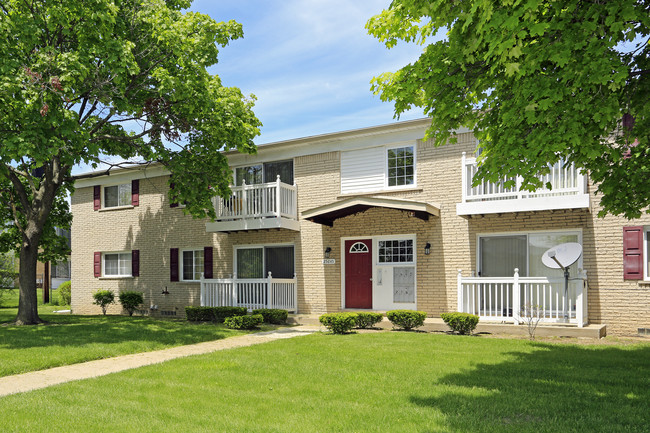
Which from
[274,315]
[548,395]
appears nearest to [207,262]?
[274,315]

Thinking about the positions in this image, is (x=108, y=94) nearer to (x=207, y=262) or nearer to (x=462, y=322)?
(x=207, y=262)

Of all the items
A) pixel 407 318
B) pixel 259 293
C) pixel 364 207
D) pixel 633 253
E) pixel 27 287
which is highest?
pixel 364 207

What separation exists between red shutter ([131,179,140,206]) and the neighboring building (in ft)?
0.15

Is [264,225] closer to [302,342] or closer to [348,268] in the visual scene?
[348,268]

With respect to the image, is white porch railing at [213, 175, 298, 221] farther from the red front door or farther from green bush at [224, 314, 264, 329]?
green bush at [224, 314, 264, 329]

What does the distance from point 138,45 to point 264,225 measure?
252 inches

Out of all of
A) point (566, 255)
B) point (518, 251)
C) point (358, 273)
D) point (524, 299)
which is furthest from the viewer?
point (358, 273)

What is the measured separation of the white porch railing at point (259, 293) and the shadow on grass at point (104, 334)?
5.44ft

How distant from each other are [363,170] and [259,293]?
5.14m

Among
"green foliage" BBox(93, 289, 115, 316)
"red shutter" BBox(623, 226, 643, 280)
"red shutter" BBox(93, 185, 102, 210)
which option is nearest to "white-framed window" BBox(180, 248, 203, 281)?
"green foliage" BBox(93, 289, 115, 316)

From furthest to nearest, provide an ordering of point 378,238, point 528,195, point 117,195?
point 117,195 < point 378,238 < point 528,195

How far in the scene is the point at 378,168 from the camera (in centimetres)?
1606

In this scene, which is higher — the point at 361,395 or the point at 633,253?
the point at 633,253

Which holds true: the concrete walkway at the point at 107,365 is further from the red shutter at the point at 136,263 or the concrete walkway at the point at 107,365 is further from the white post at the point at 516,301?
the red shutter at the point at 136,263
